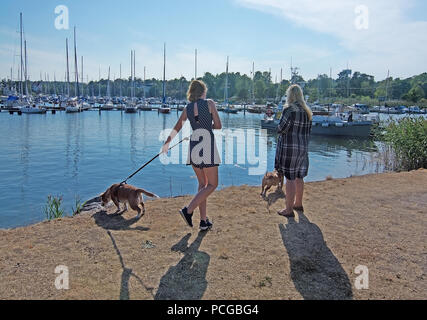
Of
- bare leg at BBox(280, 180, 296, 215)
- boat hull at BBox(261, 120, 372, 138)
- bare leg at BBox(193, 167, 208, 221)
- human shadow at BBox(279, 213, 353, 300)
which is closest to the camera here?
human shadow at BBox(279, 213, 353, 300)

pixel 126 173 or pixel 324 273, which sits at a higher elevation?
pixel 324 273

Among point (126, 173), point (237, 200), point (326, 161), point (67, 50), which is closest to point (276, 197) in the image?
point (237, 200)

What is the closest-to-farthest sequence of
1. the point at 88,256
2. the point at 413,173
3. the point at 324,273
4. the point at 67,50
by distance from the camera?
the point at 324,273 → the point at 88,256 → the point at 413,173 → the point at 67,50

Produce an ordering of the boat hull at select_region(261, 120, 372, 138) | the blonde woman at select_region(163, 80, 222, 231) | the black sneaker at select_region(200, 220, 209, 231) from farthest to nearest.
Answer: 1. the boat hull at select_region(261, 120, 372, 138)
2. the black sneaker at select_region(200, 220, 209, 231)
3. the blonde woman at select_region(163, 80, 222, 231)

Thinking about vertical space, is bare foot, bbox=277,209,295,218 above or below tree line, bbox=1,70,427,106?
below

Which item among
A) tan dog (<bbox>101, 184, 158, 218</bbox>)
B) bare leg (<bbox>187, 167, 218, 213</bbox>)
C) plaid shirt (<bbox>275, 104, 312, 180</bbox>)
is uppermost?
plaid shirt (<bbox>275, 104, 312, 180</bbox>)

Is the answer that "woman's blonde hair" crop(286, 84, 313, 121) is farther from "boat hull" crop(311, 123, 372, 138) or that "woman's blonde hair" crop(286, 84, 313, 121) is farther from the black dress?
"boat hull" crop(311, 123, 372, 138)

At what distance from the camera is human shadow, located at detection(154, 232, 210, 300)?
3.38 meters

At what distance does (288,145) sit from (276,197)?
7.44 ft

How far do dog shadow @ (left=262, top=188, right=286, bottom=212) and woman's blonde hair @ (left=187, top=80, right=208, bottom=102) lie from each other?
2914 mm

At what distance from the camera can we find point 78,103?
76438mm

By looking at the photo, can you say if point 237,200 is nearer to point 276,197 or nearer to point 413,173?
point 276,197

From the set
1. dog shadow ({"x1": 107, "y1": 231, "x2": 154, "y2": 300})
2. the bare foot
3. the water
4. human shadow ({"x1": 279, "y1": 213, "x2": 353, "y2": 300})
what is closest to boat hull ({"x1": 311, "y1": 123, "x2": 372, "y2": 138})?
the water

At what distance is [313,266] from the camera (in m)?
4.03
